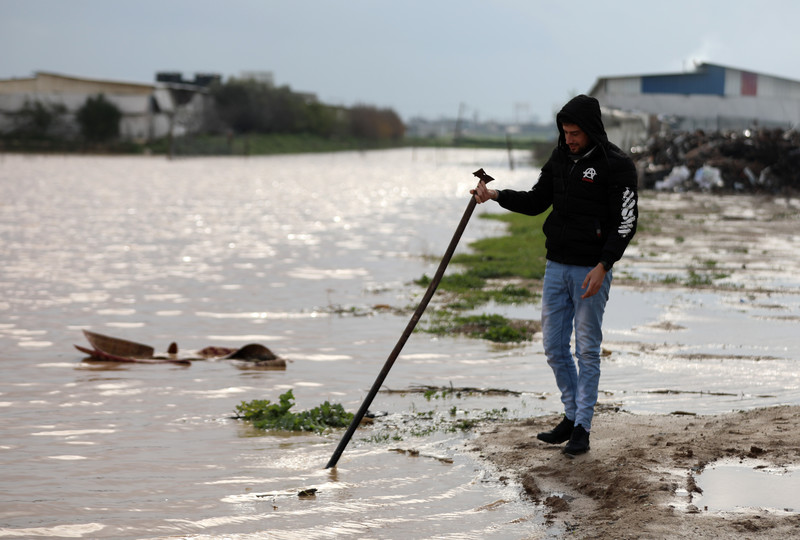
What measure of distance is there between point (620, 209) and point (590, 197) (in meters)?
0.19

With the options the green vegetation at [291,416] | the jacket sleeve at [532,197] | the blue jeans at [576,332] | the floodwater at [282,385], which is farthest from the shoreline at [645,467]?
the jacket sleeve at [532,197]

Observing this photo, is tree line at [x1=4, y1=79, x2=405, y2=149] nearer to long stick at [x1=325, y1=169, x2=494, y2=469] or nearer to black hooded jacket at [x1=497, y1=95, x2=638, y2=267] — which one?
long stick at [x1=325, y1=169, x2=494, y2=469]

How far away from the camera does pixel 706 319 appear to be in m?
11.0

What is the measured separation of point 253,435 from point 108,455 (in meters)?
1.00

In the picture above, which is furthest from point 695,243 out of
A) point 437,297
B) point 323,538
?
point 323,538

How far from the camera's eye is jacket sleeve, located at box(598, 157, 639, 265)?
5.69m

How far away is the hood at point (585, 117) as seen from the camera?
569 centimetres

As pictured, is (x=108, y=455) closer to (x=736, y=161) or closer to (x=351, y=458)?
(x=351, y=458)

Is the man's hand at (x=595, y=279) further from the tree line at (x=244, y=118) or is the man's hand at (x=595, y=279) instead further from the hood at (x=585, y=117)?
the tree line at (x=244, y=118)

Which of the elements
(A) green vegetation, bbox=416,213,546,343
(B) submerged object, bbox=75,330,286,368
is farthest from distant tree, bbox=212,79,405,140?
(B) submerged object, bbox=75,330,286,368

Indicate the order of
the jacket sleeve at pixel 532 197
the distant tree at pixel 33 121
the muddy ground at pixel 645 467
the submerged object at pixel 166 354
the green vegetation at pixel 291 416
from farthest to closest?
the distant tree at pixel 33 121
the submerged object at pixel 166 354
the green vegetation at pixel 291 416
the jacket sleeve at pixel 532 197
the muddy ground at pixel 645 467

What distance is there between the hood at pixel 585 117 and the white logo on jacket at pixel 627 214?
1.06 feet

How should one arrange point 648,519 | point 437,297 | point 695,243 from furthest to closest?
1. point 695,243
2. point 437,297
3. point 648,519

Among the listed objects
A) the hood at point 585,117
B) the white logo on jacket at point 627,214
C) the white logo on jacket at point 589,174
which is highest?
the hood at point 585,117
